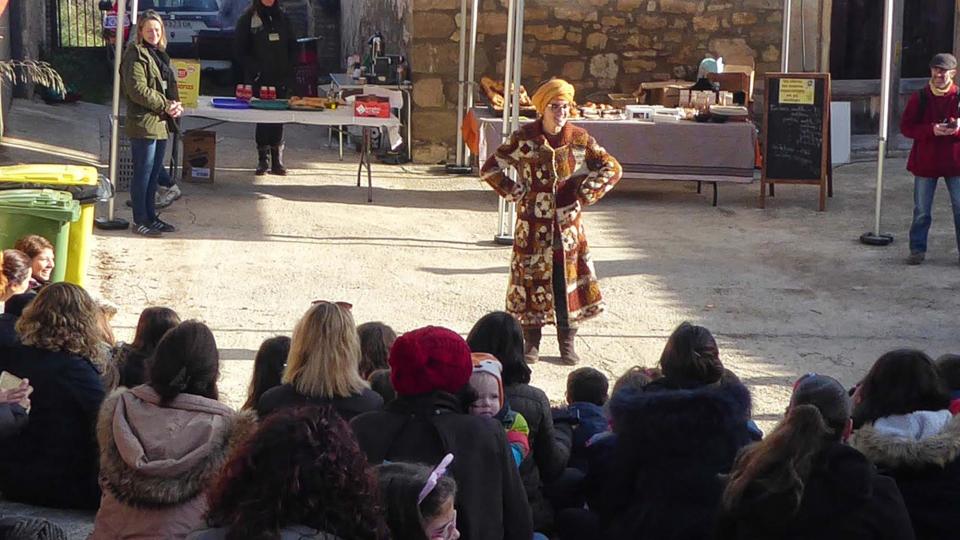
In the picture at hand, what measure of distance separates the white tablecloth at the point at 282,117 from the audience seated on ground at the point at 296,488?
9.14m

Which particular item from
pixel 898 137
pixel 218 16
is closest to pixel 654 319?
pixel 898 137

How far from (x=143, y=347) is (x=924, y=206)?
21.9ft

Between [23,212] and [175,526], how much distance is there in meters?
4.01

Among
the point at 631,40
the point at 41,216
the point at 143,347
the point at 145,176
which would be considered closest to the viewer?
the point at 143,347

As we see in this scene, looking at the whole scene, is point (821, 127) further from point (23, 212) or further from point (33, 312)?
point (33, 312)

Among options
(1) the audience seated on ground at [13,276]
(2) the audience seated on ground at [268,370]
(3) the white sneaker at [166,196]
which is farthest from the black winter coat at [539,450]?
(3) the white sneaker at [166,196]

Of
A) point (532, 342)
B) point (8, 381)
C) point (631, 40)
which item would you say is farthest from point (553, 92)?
point (631, 40)

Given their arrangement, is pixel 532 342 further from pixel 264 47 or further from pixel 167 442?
pixel 264 47

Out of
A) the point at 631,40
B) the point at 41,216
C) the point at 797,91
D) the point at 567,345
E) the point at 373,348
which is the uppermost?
the point at 631,40

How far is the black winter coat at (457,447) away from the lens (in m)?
3.84

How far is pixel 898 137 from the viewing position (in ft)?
52.0

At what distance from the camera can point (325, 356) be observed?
4551 millimetres

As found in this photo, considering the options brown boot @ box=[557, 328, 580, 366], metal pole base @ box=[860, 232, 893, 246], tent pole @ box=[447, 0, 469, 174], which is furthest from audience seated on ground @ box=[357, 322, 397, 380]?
tent pole @ box=[447, 0, 469, 174]

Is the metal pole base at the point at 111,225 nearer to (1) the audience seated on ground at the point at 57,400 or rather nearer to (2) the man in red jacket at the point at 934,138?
(1) the audience seated on ground at the point at 57,400
